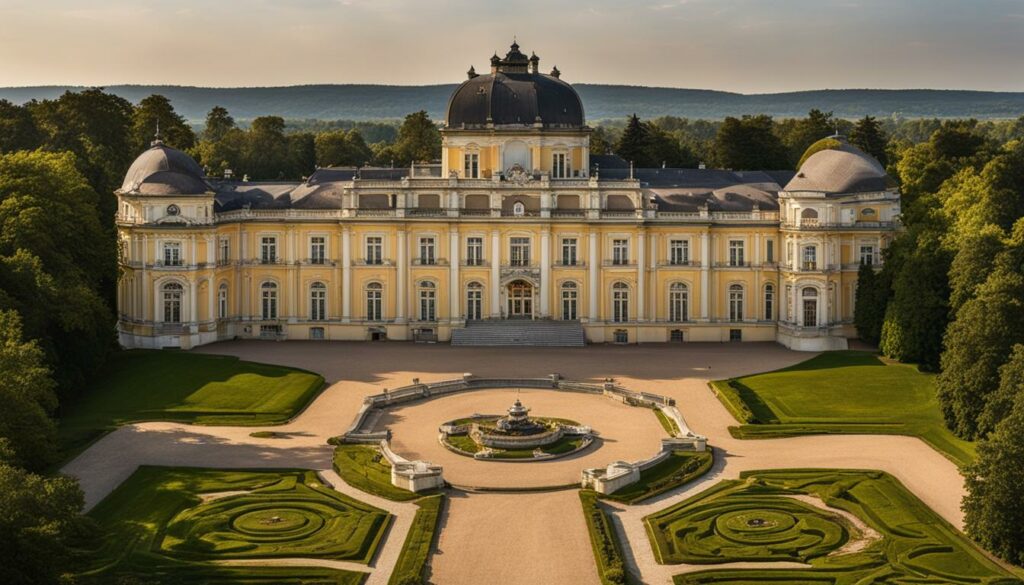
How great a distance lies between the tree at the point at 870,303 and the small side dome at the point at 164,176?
3601cm

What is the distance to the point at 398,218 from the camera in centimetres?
7800

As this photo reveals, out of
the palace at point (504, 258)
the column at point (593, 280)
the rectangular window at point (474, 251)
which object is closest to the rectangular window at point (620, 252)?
the palace at point (504, 258)

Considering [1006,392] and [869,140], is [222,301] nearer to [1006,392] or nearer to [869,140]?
[1006,392]

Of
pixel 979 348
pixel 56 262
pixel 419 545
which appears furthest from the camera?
pixel 56 262

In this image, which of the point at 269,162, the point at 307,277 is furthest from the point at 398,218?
the point at 269,162

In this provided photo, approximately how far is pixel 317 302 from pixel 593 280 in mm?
16089

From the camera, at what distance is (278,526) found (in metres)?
41.9

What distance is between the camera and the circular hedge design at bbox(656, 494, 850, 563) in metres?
39.5

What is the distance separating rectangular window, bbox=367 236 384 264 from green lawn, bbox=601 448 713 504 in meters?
31.7

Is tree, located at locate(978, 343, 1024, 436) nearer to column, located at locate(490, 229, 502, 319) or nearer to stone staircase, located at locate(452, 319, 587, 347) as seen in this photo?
stone staircase, located at locate(452, 319, 587, 347)

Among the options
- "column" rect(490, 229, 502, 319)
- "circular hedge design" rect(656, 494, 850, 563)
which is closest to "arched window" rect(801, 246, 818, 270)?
"column" rect(490, 229, 502, 319)

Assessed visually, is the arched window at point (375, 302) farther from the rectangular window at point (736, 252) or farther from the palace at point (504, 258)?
the rectangular window at point (736, 252)

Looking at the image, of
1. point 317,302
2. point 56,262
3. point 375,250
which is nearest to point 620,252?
point 375,250

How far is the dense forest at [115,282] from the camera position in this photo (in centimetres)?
3897
